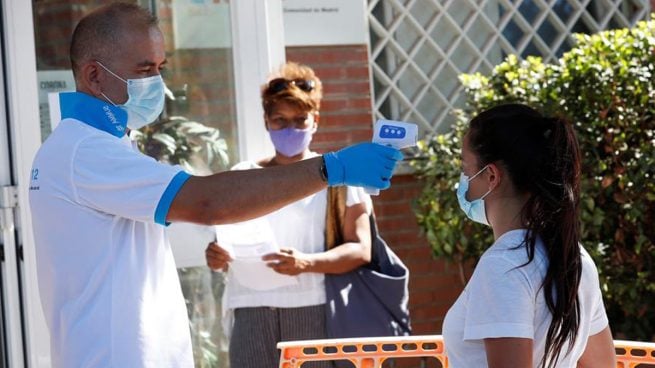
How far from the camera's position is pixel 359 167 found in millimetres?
2781

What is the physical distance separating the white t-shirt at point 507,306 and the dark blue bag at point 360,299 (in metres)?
1.67

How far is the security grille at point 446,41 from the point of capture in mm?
6188

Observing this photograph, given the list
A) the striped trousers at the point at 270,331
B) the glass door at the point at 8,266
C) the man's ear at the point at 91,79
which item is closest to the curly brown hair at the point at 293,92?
the striped trousers at the point at 270,331

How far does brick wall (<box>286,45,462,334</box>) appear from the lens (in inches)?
231

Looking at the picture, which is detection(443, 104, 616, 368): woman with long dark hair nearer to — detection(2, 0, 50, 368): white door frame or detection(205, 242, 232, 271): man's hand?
detection(205, 242, 232, 271): man's hand

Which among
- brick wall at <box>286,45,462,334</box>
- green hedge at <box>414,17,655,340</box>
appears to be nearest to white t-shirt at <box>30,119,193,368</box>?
green hedge at <box>414,17,655,340</box>

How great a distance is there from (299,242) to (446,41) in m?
2.28

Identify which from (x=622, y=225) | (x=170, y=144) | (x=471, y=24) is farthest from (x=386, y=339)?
(x=471, y=24)

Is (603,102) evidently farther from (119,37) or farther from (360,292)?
(119,37)

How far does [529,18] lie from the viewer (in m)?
6.65

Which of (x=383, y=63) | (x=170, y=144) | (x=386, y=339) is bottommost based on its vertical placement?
(x=386, y=339)

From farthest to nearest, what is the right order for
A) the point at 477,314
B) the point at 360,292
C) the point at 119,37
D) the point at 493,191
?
the point at 360,292 < the point at 119,37 < the point at 493,191 < the point at 477,314

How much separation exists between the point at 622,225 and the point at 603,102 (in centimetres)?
57

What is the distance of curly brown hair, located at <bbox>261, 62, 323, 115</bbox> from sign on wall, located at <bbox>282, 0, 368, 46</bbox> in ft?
3.70
